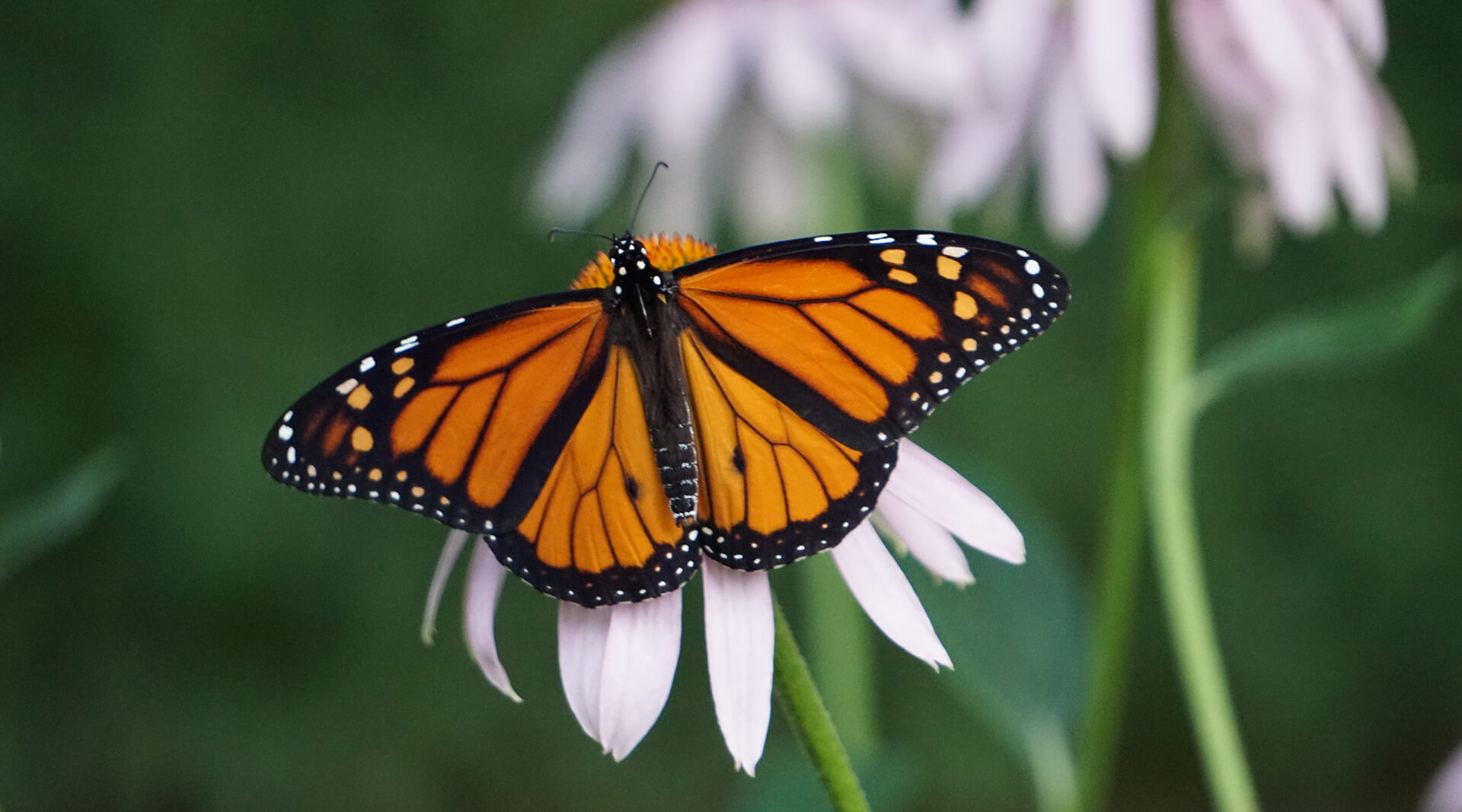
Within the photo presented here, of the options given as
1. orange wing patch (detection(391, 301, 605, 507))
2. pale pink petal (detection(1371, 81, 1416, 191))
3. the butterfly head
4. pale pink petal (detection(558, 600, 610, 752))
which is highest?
pale pink petal (detection(1371, 81, 1416, 191))

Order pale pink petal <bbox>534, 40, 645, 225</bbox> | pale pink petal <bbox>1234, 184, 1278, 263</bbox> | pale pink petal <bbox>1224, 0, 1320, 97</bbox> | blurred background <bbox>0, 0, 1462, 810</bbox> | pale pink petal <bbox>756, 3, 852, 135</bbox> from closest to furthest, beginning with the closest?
1. pale pink petal <bbox>1224, 0, 1320, 97</bbox>
2. pale pink petal <bbox>1234, 184, 1278, 263</bbox>
3. pale pink petal <bbox>756, 3, 852, 135</bbox>
4. pale pink petal <bbox>534, 40, 645, 225</bbox>
5. blurred background <bbox>0, 0, 1462, 810</bbox>

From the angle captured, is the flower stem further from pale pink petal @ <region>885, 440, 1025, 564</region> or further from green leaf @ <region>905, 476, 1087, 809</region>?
green leaf @ <region>905, 476, 1087, 809</region>

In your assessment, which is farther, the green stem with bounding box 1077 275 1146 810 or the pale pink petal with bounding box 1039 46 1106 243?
the pale pink petal with bounding box 1039 46 1106 243

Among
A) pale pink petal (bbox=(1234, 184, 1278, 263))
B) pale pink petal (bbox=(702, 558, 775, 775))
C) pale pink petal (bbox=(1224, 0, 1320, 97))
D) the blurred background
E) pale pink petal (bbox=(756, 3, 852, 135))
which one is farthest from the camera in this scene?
the blurred background

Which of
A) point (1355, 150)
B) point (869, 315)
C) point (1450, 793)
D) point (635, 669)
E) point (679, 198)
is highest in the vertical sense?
point (679, 198)

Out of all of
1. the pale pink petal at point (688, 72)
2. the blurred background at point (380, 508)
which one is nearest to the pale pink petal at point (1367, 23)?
the pale pink petal at point (688, 72)

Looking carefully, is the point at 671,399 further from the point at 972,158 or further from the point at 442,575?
the point at 972,158

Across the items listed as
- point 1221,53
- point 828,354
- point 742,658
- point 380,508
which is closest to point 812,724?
point 742,658

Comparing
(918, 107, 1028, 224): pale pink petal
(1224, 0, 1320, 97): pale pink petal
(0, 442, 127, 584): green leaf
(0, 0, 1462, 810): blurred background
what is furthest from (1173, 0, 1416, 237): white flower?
(0, 0, 1462, 810): blurred background
